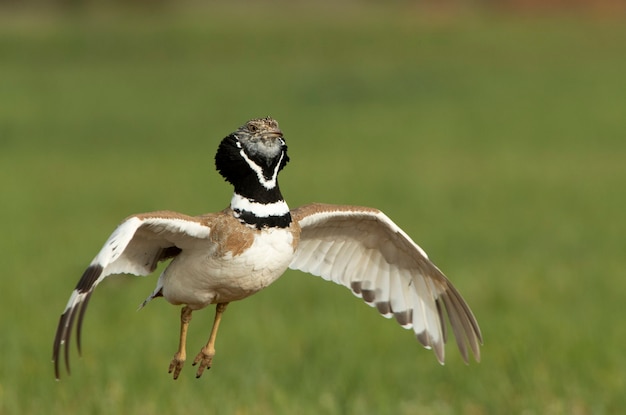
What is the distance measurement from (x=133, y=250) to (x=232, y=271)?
0.70 meters

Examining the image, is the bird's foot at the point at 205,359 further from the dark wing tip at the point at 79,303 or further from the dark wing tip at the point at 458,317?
the dark wing tip at the point at 458,317

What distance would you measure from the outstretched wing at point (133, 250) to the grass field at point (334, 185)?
209 inches

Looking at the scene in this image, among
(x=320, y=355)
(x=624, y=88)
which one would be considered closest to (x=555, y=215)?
(x=320, y=355)

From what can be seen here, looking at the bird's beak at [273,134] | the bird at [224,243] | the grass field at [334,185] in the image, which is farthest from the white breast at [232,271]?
the grass field at [334,185]

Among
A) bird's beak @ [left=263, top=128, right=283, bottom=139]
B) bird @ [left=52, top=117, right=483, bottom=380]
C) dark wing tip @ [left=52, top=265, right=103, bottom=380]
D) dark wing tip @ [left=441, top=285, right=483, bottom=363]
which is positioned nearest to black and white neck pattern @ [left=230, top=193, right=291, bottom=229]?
bird @ [left=52, top=117, right=483, bottom=380]

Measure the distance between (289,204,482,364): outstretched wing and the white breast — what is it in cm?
126

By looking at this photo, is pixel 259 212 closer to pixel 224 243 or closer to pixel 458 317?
pixel 224 243

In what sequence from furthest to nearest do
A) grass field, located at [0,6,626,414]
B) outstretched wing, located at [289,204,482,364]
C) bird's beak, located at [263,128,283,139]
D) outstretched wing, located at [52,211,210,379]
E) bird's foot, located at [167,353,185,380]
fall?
grass field, located at [0,6,626,414] → outstretched wing, located at [289,204,482,364] → outstretched wing, located at [52,211,210,379] → bird's foot, located at [167,353,185,380] → bird's beak, located at [263,128,283,139]

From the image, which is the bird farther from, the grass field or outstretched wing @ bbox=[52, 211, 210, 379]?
the grass field

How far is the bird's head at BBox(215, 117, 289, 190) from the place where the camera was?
2673mm

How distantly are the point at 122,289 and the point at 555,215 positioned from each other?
11085mm

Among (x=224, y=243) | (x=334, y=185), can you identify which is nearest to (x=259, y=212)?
(x=224, y=243)

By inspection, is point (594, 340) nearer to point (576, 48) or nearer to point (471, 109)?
point (471, 109)

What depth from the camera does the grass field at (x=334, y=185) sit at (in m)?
10.6
